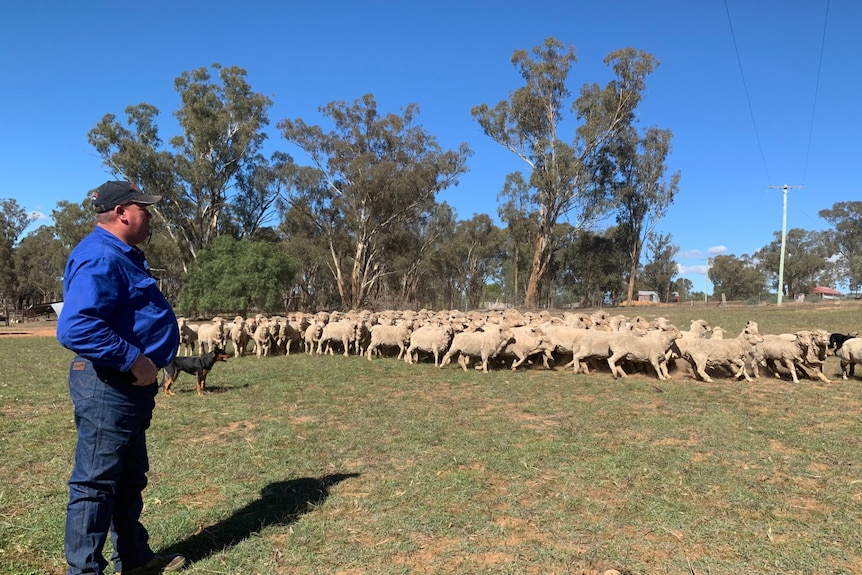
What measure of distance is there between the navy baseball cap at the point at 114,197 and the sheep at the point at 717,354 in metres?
11.1

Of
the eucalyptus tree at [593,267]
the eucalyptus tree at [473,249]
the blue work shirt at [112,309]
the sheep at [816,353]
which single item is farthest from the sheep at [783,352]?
the eucalyptus tree at [473,249]

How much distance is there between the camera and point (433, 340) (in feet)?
45.2

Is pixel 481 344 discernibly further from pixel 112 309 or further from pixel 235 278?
pixel 235 278

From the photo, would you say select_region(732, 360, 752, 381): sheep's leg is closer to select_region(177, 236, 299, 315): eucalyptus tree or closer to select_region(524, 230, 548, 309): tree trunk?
select_region(524, 230, 548, 309): tree trunk

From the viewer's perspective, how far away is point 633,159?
44.2 meters

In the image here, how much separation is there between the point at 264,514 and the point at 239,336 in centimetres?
1333

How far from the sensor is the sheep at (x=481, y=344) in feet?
41.9

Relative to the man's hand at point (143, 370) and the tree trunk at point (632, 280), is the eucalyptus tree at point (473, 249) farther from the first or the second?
the man's hand at point (143, 370)

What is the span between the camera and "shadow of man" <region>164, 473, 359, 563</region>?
12.5 feet

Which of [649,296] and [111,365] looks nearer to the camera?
[111,365]

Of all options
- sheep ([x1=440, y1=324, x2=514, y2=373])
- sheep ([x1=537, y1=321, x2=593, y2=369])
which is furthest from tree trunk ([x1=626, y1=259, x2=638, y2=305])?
sheep ([x1=440, y1=324, x2=514, y2=373])

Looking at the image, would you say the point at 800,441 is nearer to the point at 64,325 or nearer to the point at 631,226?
the point at 64,325

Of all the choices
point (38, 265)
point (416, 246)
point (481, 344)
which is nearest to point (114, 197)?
point (481, 344)

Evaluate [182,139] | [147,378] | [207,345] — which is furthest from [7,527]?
[182,139]
